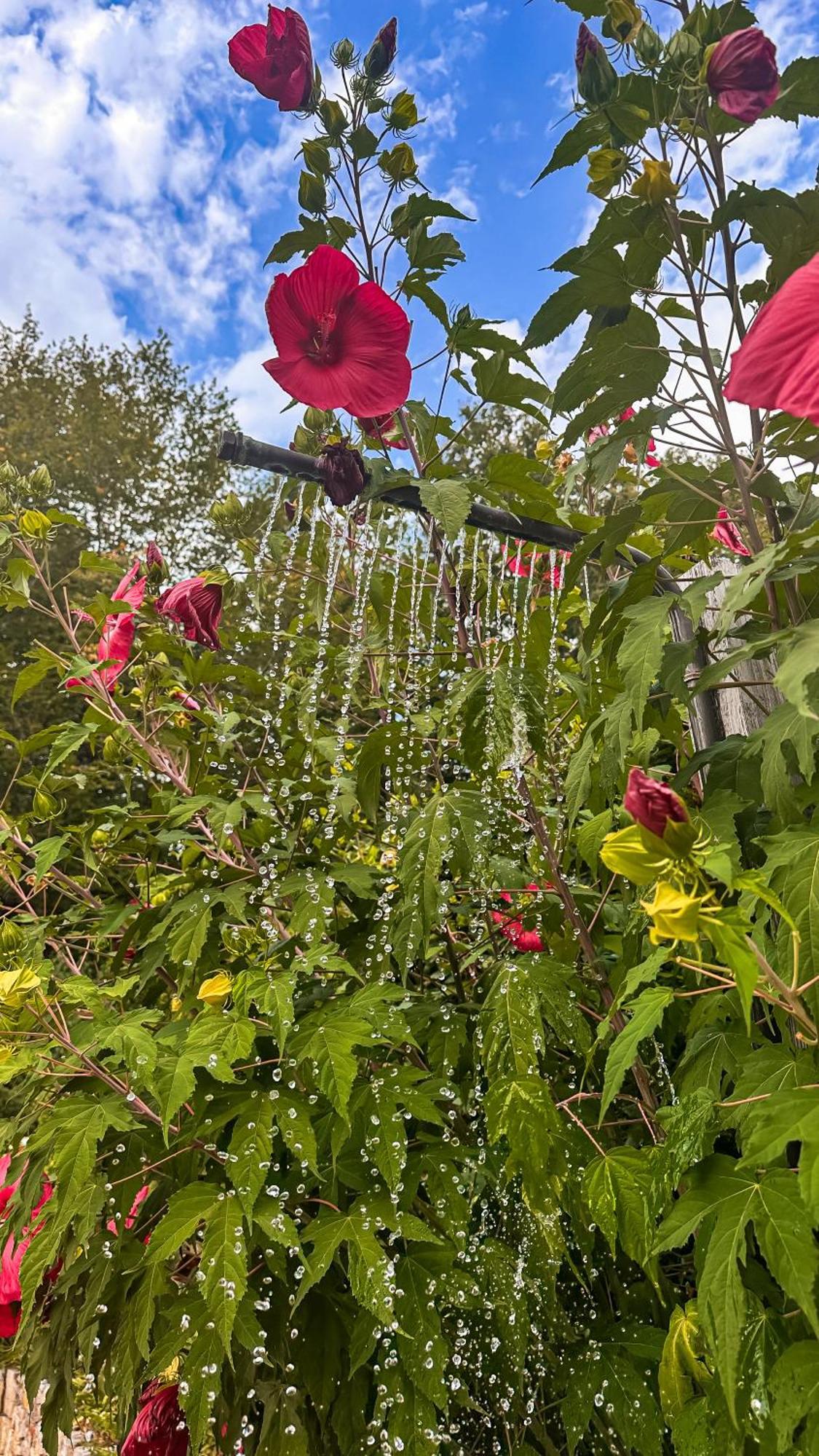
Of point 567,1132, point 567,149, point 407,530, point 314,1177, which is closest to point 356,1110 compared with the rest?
point 314,1177

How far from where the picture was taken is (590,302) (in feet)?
2.89

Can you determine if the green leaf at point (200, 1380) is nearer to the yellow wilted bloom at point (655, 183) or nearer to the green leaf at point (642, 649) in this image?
the green leaf at point (642, 649)

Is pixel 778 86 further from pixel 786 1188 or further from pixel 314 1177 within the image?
pixel 314 1177

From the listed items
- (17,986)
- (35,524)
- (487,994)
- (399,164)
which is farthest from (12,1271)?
(399,164)

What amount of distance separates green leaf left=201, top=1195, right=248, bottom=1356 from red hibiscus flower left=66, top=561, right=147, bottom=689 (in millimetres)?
709

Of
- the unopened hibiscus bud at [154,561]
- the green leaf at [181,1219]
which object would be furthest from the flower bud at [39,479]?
the green leaf at [181,1219]

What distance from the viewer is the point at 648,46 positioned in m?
0.82

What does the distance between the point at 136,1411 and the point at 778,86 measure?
161cm

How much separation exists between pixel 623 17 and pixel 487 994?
3.13 ft

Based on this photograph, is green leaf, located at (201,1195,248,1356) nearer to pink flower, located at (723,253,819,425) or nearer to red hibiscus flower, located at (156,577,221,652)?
red hibiscus flower, located at (156,577,221,652)

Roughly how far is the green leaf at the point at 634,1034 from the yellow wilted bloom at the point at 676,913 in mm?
191

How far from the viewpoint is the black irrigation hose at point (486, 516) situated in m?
0.96

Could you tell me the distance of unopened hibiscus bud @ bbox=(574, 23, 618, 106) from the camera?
83 cm

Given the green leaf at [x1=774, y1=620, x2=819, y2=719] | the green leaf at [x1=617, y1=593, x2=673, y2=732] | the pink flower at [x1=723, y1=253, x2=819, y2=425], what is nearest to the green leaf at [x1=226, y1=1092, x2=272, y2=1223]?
the green leaf at [x1=617, y1=593, x2=673, y2=732]
